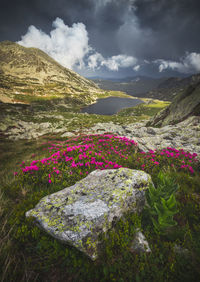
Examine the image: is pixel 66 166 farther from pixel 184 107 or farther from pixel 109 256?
pixel 184 107

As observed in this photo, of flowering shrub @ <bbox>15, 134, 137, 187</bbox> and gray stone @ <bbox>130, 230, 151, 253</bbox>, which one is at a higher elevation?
gray stone @ <bbox>130, 230, 151, 253</bbox>

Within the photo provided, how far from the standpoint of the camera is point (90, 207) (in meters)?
3.16

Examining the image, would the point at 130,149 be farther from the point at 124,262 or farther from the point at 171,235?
the point at 124,262

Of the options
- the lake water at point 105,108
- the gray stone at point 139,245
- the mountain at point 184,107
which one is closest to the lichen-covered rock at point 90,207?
the gray stone at point 139,245

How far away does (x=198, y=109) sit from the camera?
56.3 feet

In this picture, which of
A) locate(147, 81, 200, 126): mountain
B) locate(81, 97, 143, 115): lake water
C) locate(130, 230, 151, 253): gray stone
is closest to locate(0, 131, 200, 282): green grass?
locate(130, 230, 151, 253): gray stone

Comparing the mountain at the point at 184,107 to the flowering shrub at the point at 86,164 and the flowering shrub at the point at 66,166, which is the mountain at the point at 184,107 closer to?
the flowering shrub at the point at 86,164

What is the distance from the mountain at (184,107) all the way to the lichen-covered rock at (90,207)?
63.8 ft

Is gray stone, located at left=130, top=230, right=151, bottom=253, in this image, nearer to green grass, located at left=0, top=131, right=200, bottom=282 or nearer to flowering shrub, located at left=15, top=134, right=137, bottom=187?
green grass, located at left=0, top=131, right=200, bottom=282

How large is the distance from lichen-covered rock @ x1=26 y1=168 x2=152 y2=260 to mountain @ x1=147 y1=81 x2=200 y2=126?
19431 millimetres

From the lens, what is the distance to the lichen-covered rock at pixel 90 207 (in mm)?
2590

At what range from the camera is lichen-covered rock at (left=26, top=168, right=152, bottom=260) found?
2.59 m

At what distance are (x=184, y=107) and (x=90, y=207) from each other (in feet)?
77.0

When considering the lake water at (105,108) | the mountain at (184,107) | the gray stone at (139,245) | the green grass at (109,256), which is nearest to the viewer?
the green grass at (109,256)
